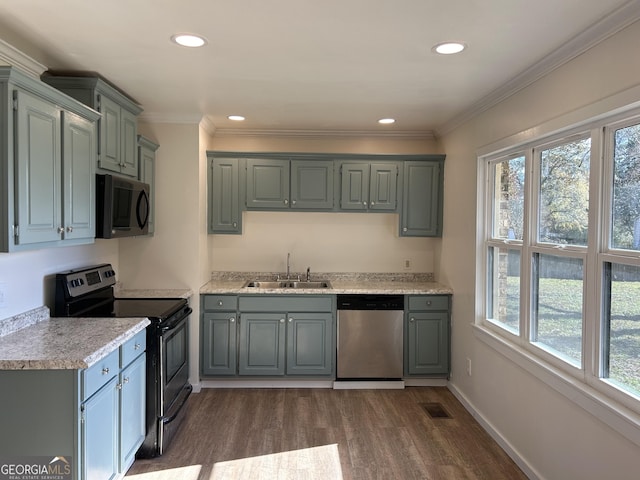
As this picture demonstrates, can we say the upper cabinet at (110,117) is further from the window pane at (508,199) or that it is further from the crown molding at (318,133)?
the window pane at (508,199)

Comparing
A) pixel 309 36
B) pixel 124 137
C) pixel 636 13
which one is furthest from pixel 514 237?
pixel 124 137

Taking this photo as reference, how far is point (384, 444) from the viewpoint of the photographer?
10.1 feet

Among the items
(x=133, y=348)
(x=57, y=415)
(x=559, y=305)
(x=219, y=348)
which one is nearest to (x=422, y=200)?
(x=559, y=305)

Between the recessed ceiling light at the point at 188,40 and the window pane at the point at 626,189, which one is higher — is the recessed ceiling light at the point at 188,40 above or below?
above

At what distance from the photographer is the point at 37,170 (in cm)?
218

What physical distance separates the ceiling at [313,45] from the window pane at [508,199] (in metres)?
Result: 0.51

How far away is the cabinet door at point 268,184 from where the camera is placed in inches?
170

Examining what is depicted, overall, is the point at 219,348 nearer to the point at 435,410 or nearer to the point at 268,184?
the point at 268,184

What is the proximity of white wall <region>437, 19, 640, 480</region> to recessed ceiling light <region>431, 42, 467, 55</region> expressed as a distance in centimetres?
58

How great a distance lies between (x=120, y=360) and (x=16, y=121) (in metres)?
1.30

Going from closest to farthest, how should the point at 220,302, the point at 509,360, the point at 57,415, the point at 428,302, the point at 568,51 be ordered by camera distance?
the point at 57,415 → the point at 568,51 → the point at 509,360 → the point at 220,302 → the point at 428,302

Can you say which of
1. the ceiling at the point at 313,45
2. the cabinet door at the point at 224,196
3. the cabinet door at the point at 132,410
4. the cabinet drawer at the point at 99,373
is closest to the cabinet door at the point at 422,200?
the ceiling at the point at 313,45

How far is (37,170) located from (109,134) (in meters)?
0.88

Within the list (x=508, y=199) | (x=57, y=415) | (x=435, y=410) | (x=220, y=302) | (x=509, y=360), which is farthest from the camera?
(x=220, y=302)
